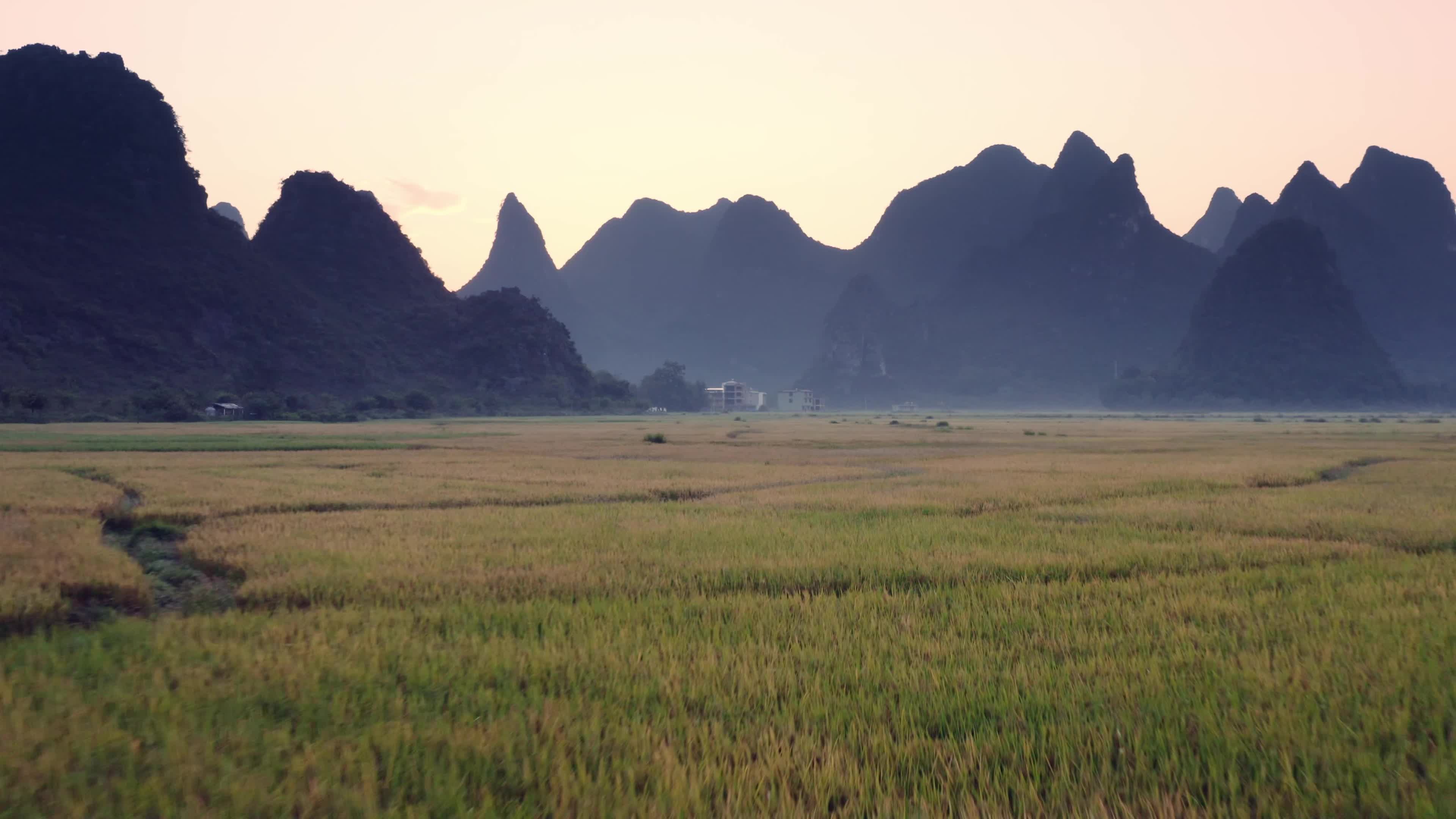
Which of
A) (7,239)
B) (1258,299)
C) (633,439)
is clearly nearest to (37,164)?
(7,239)

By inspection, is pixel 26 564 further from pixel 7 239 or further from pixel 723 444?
pixel 7 239

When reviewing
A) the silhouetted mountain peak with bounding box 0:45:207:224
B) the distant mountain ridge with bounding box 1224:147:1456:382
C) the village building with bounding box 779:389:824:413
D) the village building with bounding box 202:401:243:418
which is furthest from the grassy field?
the distant mountain ridge with bounding box 1224:147:1456:382

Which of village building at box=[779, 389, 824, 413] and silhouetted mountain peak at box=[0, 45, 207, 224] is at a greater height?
silhouetted mountain peak at box=[0, 45, 207, 224]

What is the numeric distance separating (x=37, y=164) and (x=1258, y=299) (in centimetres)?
20064

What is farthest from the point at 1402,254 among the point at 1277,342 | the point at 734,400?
the point at 734,400

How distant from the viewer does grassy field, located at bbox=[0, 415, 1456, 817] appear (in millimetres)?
3012

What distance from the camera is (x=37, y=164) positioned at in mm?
95375

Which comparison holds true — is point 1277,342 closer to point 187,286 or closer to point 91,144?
point 187,286

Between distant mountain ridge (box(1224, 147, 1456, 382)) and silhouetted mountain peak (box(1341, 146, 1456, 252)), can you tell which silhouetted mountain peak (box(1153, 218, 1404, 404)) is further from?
silhouetted mountain peak (box(1341, 146, 1456, 252))

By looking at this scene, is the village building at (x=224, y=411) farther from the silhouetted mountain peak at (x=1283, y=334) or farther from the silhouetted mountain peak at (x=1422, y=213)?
the silhouetted mountain peak at (x=1422, y=213)

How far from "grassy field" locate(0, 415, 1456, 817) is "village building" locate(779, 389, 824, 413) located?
16333cm

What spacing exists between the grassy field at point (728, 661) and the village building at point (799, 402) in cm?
16333

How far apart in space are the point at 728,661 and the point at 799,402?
17976cm

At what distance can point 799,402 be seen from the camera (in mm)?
183500
